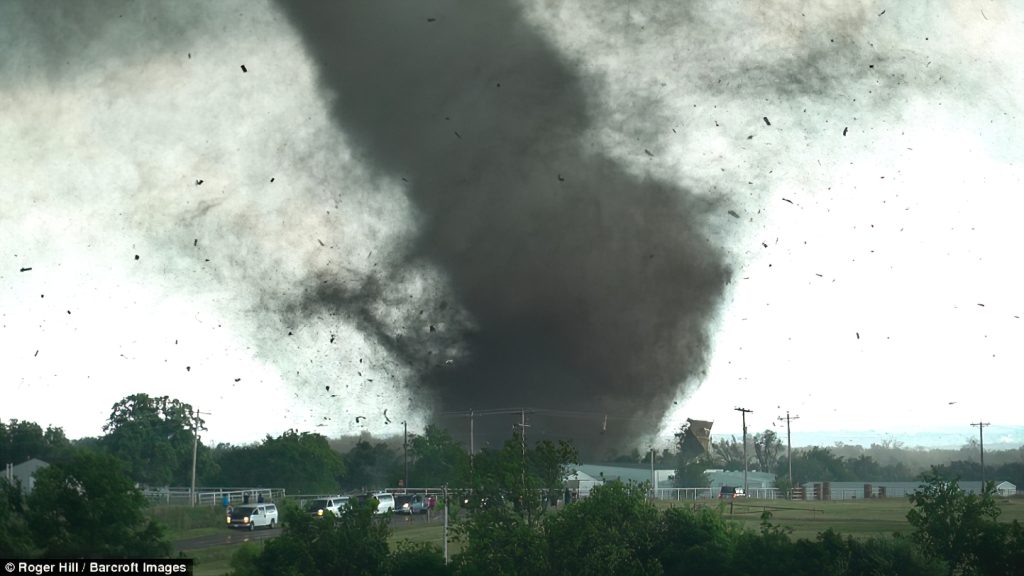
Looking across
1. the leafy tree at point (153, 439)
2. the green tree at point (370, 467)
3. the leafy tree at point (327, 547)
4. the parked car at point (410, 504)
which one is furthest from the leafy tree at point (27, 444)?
the leafy tree at point (327, 547)

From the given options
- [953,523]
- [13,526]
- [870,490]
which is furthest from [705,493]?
[13,526]

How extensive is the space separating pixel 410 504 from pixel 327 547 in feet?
201

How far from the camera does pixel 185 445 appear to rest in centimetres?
13888

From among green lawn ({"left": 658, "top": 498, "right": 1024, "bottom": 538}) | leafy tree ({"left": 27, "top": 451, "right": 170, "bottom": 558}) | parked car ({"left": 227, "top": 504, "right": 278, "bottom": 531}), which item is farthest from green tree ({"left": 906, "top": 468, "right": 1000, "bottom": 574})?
parked car ({"left": 227, "top": 504, "right": 278, "bottom": 531})

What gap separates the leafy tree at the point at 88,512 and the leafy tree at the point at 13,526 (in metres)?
0.40

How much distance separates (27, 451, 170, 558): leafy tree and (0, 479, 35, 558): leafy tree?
0.40m

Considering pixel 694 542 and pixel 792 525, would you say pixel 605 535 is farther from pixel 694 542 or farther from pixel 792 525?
pixel 792 525

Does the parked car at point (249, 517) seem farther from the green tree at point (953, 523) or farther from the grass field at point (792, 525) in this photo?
the green tree at point (953, 523)

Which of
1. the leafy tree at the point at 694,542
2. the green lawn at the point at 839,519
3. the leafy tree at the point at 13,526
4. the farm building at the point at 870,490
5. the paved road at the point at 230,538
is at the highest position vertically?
the leafy tree at the point at 13,526

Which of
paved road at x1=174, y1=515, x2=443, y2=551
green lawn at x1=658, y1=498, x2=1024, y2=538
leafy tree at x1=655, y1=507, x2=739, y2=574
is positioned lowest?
green lawn at x1=658, y1=498, x2=1024, y2=538

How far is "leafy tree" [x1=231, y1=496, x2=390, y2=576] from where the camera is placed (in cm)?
4078

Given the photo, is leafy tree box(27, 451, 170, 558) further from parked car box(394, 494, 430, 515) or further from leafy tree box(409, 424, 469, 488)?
leafy tree box(409, 424, 469, 488)

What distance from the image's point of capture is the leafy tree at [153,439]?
5305 inches

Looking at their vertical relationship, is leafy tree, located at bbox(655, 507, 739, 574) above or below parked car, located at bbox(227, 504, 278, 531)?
above
